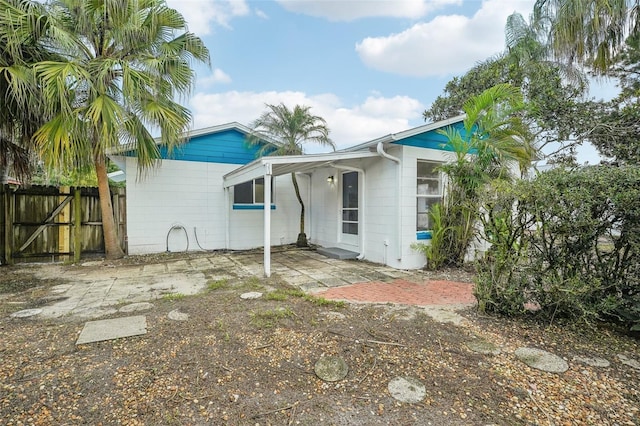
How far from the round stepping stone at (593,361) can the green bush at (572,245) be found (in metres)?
0.45

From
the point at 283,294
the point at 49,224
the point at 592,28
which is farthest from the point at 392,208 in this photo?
the point at 49,224

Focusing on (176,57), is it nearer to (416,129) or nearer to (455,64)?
(416,129)

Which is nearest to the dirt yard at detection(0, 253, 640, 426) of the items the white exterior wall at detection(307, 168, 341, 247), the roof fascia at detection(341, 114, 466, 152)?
the roof fascia at detection(341, 114, 466, 152)

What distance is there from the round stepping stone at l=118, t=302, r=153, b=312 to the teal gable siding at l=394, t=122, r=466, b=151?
17.1 feet

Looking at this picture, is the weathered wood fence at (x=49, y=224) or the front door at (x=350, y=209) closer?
the weathered wood fence at (x=49, y=224)

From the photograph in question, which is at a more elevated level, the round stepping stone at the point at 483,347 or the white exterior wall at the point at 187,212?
the white exterior wall at the point at 187,212

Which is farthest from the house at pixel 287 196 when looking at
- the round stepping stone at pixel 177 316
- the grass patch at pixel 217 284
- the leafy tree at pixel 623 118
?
the leafy tree at pixel 623 118

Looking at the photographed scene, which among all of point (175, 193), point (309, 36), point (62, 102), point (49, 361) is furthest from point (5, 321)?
point (309, 36)

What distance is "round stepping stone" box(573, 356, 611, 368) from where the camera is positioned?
252 centimetres

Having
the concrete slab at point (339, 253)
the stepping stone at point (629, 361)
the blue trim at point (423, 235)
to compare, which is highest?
the blue trim at point (423, 235)

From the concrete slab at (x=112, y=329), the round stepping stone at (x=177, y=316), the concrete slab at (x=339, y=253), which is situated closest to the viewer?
the concrete slab at (x=112, y=329)

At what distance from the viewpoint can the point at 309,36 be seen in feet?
31.1

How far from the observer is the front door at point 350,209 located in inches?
307

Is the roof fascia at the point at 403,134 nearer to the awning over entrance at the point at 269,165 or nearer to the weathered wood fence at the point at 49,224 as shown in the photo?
the awning over entrance at the point at 269,165
